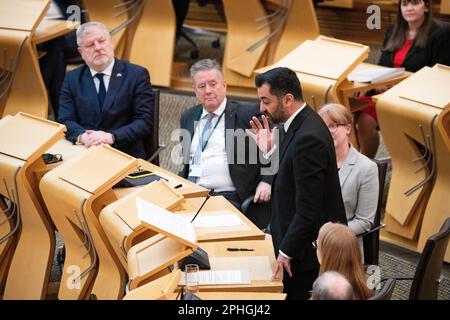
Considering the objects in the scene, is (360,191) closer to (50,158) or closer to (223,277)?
(223,277)

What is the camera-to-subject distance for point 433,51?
239 inches

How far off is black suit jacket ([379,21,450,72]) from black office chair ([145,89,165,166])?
1784mm

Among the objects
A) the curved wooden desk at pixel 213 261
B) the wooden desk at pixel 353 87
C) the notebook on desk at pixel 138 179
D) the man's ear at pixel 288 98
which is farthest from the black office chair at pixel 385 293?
the wooden desk at pixel 353 87

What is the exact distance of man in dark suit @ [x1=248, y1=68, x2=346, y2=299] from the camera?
3.72 m

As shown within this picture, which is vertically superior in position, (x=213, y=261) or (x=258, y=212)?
(x=213, y=261)

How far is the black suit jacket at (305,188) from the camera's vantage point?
371 cm

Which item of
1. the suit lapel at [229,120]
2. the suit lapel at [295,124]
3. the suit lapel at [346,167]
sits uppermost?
the suit lapel at [295,124]

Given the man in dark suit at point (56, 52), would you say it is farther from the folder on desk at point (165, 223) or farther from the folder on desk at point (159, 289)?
the folder on desk at point (159, 289)

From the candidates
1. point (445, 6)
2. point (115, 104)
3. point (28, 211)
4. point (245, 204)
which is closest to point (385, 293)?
point (245, 204)

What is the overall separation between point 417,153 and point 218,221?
1460 mm

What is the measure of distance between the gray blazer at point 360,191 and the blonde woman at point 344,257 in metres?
1.06
